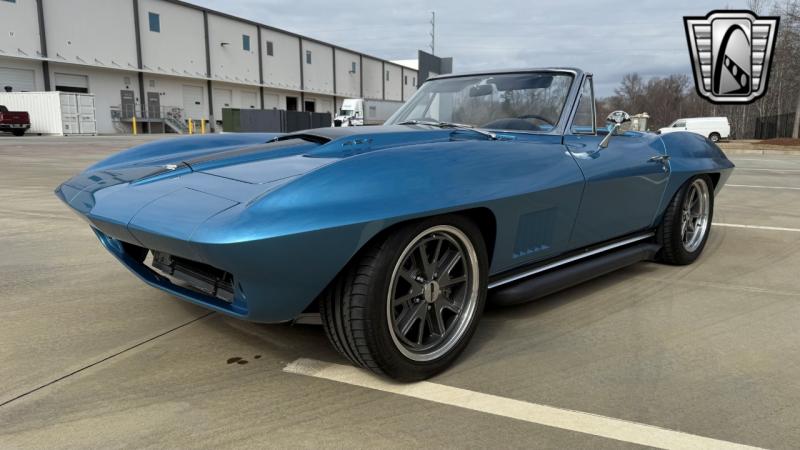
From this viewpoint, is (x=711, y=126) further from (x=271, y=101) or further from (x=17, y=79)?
(x=17, y=79)

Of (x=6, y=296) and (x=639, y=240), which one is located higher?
(x=639, y=240)

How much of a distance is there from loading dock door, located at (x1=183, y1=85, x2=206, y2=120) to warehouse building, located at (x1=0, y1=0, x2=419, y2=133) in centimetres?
7

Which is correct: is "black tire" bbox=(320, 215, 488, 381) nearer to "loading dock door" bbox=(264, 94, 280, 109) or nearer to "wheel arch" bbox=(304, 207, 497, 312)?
"wheel arch" bbox=(304, 207, 497, 312)

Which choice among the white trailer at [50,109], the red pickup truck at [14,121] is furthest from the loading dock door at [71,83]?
the red pickup truck at [14,121]

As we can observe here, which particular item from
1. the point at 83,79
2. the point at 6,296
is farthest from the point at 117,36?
the point at 6,296

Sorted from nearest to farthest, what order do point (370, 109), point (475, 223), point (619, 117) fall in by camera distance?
point (475, 223) → point (619, 117) → point (370, 109)

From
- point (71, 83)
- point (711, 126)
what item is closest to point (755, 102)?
point (711, 126)

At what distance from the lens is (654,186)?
358 centimetres

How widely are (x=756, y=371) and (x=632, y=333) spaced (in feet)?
1.80

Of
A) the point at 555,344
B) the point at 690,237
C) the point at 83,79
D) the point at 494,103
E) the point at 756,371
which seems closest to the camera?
the point at 756,371

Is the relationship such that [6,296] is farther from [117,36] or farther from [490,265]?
[117,36]

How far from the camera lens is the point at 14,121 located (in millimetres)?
27359

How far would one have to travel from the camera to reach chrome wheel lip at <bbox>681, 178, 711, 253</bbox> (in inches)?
163

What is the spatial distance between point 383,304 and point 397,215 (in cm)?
33
